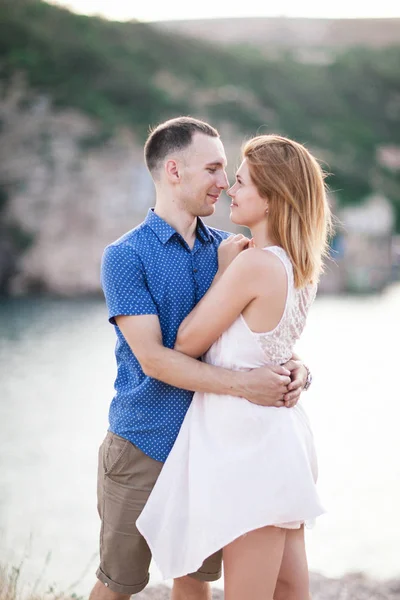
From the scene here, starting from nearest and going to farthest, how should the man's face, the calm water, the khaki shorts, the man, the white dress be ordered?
the white dress, the man, the khaki shorts, the man's face, the calm water

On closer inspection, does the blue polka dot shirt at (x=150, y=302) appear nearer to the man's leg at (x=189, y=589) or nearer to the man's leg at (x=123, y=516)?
the man's leg at (x=123, y=516)

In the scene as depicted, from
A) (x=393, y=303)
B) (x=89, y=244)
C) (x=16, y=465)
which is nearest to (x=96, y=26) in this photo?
(x=89, y=244)

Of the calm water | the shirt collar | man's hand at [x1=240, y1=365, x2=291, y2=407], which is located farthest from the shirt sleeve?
the calm water

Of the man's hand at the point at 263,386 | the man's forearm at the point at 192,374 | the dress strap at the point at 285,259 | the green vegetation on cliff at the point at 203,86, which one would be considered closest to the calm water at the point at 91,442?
the man's forearm at the point at 192,374

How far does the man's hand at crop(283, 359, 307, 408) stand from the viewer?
95.7 inches

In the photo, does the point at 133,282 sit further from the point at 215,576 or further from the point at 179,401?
the point at 215,576

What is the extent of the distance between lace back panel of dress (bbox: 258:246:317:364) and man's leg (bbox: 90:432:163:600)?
0.57 m

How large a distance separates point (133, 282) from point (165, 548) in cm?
88

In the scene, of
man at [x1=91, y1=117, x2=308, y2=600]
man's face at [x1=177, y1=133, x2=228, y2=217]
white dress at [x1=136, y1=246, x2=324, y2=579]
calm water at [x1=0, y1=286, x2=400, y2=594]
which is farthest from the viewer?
calm water at [x1=0, y1=286, x2=400, y2=594]

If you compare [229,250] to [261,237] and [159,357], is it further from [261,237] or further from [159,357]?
[159,357]

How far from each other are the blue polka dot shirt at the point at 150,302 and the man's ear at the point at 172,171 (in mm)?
157

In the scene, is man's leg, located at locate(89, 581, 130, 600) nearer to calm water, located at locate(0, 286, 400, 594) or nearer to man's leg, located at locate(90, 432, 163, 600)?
man's leg, located at locate(90, 432, 163, 600)

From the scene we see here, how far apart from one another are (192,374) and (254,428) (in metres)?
0.26

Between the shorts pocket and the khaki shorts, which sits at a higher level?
the shorts pocket
